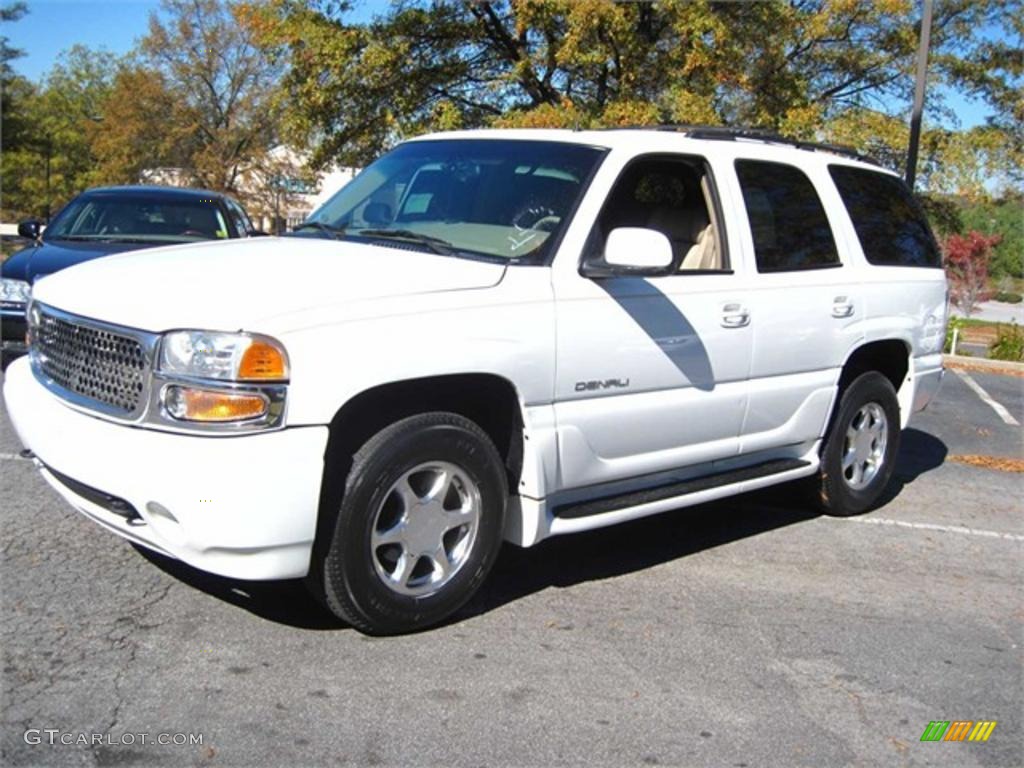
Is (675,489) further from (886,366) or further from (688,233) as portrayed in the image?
(886,366)

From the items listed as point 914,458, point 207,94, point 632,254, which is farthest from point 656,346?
point 207,94

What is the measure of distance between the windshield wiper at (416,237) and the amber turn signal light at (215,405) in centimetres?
122

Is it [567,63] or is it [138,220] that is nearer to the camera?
[138,220]

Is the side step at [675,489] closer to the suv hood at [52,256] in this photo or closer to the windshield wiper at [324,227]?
the windshield wiper at [324,227]

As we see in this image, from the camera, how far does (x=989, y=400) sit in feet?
40.2

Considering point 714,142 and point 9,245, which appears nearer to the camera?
point 714,142

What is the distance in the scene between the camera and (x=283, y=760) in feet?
10.5

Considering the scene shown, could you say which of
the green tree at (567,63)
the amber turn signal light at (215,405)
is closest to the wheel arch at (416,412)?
the amber turn signal light at (215,405)

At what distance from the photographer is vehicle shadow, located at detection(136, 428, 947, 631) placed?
14.4 ft

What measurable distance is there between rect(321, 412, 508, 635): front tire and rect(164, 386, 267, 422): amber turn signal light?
18.2 inches

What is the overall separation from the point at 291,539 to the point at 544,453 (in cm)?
115

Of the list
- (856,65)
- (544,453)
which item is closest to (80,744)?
(544,453)

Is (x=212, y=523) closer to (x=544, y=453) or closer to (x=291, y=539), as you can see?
(x=291, y=539)

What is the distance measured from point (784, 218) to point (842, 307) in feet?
1.96
